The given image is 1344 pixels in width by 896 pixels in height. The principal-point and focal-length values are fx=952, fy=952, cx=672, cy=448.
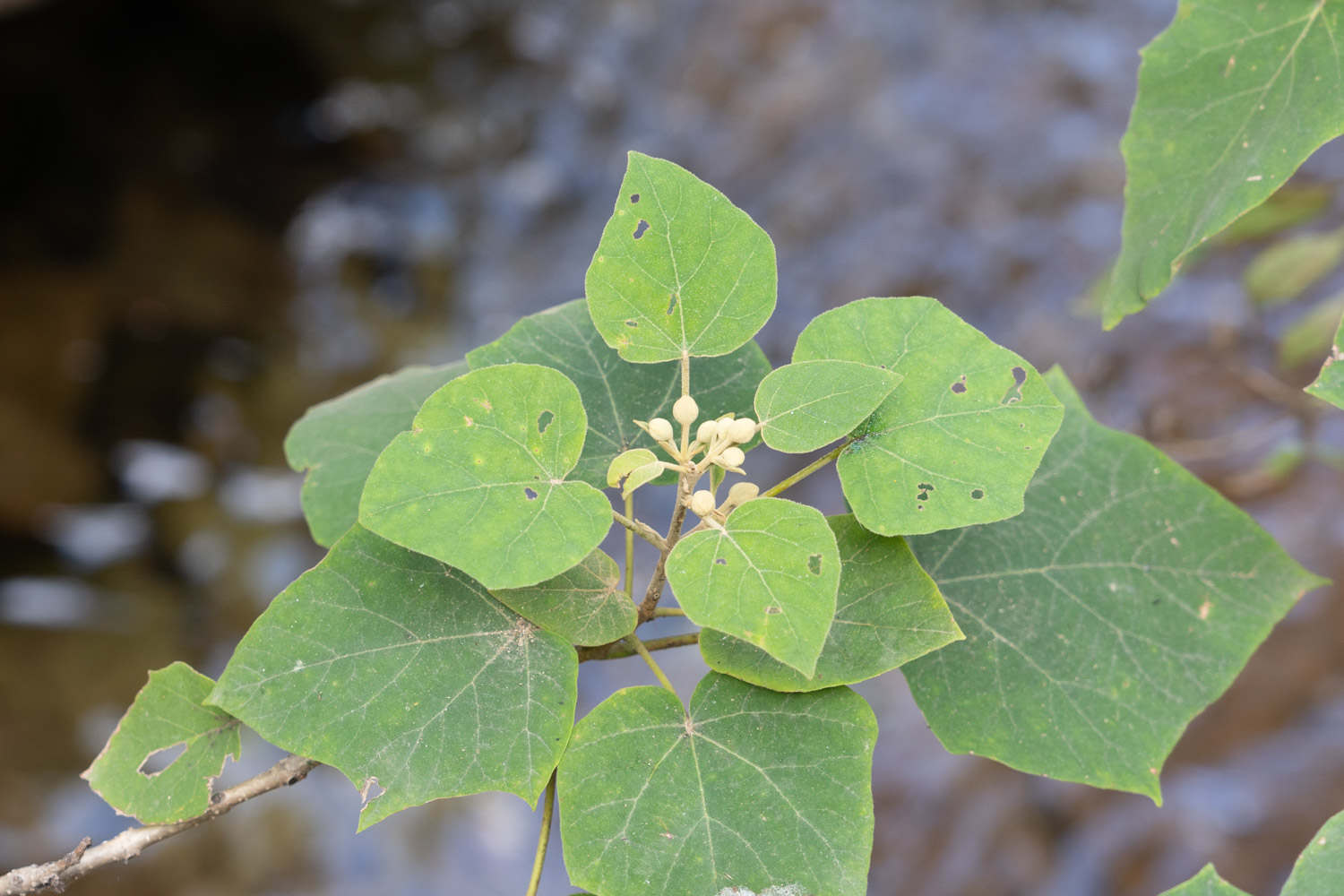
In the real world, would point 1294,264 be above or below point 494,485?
below

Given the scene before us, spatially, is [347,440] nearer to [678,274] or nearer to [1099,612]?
[678,274]

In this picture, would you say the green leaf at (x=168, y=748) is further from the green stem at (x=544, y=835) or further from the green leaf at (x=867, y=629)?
the green leaf at (x=867, y=629)

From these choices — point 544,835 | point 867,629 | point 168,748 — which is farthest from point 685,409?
point 168,748

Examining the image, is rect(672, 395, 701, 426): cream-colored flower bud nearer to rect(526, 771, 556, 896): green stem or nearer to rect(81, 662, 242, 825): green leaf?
rect(526, 771, 556, 896): green stem

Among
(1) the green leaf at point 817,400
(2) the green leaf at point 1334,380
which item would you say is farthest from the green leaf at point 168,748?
(2) the green leaf at point 1334,380

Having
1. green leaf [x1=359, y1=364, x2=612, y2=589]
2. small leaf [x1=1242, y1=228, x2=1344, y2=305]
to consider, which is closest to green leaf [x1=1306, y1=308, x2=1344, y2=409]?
green leaf [x1=359, y1=364, x2=612, y2=589]

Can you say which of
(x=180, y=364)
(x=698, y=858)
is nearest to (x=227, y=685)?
(x=698, y=858)
